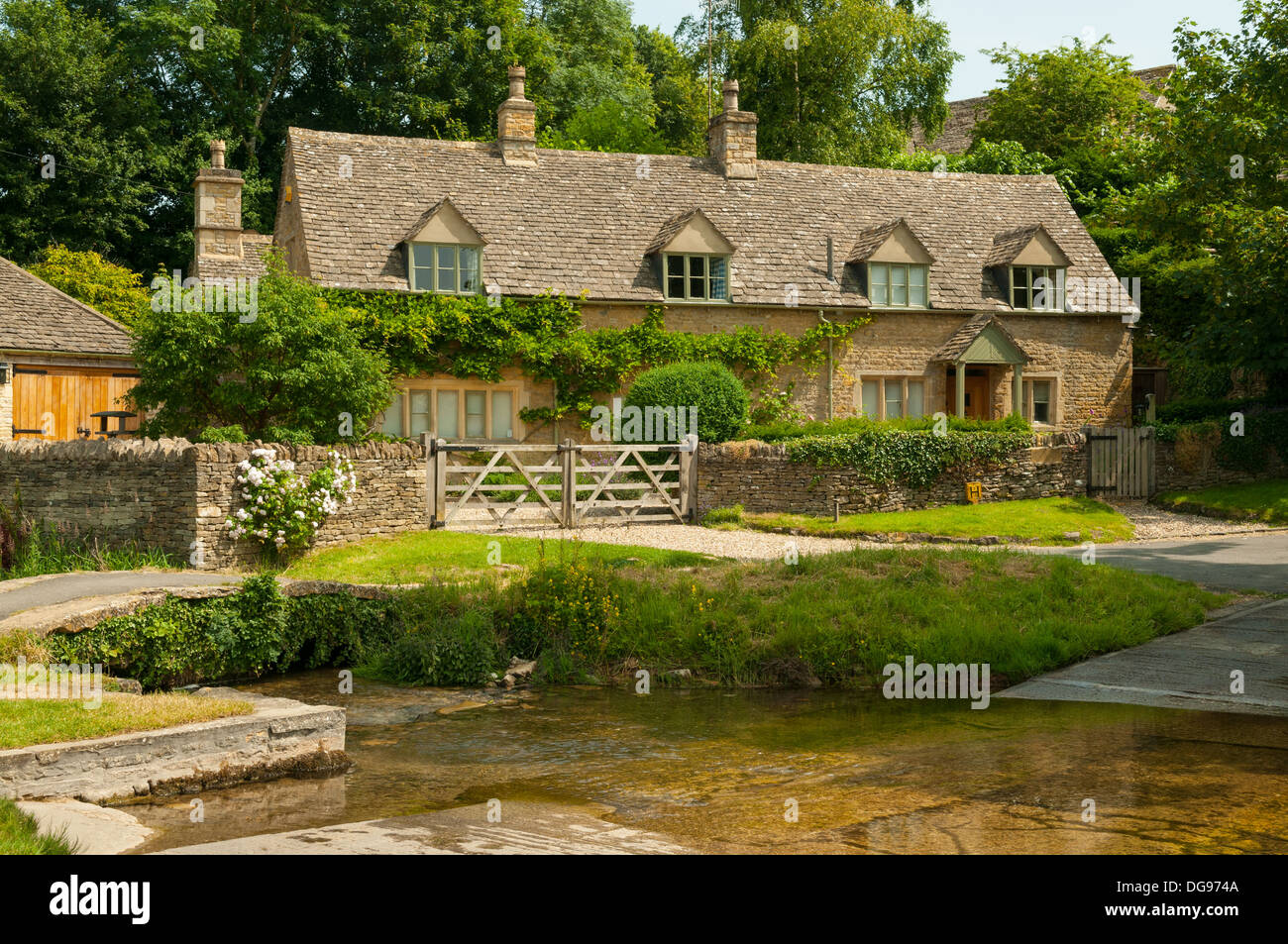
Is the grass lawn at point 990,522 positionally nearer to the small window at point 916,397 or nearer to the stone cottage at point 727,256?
the stone cottage at point 727,256

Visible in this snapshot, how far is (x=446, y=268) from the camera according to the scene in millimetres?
28703

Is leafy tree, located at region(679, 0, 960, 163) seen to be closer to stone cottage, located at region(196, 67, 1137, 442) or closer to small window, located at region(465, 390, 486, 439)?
stone cottage, located at region(196, 67, 1137, 442)

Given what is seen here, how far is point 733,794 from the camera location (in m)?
8.69

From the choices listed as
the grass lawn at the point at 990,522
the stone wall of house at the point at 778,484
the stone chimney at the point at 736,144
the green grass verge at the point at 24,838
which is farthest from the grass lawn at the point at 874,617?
the stone chimney at the point at 736,144

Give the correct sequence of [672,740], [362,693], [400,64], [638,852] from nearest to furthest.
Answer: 1. [638,852]
2. [672,740]
3. [362,693]
4. [400,64]

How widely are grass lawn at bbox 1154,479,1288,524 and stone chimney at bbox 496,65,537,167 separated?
58.7 ft

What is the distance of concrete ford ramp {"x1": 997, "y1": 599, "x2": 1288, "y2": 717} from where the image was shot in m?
11.0

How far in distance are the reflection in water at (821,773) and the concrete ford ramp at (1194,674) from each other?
38 centimetres

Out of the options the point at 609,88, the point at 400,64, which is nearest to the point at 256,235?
the point at 400,64

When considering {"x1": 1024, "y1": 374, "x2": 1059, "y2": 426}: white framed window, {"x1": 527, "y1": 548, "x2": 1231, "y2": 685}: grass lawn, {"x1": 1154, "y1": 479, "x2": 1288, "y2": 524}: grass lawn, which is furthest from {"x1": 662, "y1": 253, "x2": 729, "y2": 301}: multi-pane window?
{"x1": 527, "y1": 548, "x2": 1231, "y2": 685}: grass lawn

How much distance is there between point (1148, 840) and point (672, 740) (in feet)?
13.9

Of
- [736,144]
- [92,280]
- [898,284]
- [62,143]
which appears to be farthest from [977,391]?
[62,143]

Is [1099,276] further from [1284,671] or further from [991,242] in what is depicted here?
[1284,671]

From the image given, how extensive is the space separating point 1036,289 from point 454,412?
52.8 feet
